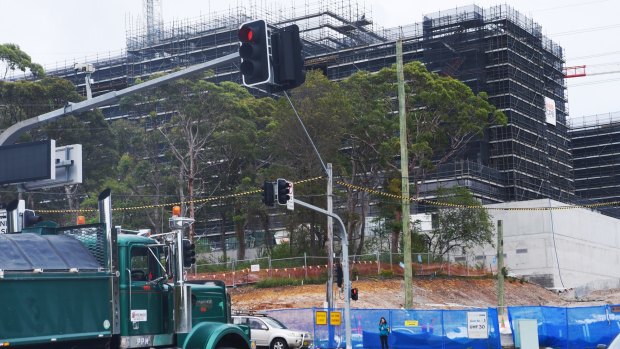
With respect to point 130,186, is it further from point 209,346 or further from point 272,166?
point 209,346

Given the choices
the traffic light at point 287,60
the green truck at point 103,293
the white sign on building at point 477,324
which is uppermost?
the traffic light at point 287,60

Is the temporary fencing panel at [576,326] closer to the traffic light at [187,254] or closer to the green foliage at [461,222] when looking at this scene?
the traffic light at [187,254]

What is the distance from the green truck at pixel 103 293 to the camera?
14.9 m

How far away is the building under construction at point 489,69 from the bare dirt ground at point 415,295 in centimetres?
1500

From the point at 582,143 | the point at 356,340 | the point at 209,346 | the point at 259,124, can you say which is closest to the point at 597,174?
the point at 582,143

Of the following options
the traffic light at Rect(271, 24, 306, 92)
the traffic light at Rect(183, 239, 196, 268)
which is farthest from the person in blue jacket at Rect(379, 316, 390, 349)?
the traffic light at Rect(271, 24, 306, 92)

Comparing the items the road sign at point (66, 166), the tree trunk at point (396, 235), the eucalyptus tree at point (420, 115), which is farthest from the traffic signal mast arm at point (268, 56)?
the tree trunk at point (396, 235)

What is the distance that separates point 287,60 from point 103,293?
4.75 meters

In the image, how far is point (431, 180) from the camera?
3351 inches

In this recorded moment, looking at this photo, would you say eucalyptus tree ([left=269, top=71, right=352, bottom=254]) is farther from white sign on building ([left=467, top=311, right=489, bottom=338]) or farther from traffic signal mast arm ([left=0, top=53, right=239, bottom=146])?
traffic signal mast arm ([left=0, top=53, right=239, bottom=146])

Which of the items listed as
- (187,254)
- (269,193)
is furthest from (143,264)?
(269,193)

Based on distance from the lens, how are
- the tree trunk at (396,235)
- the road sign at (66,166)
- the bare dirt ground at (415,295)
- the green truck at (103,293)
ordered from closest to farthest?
the green truck at (103,293), the road sign at (66,166), the bare dirt ground at (415,295), the tree trunk at (396,235)

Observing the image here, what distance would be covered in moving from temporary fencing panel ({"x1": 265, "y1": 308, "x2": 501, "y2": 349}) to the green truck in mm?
19376

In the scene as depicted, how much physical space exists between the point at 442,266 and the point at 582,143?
57.5 m
